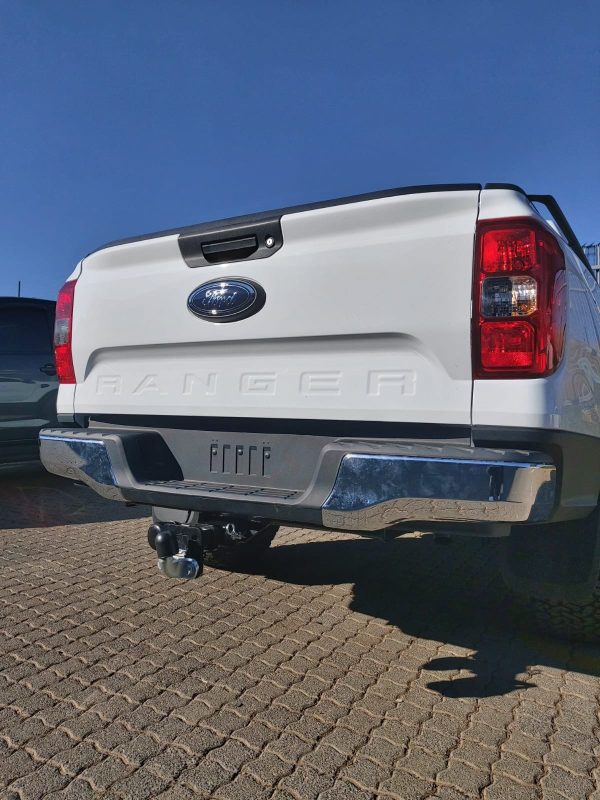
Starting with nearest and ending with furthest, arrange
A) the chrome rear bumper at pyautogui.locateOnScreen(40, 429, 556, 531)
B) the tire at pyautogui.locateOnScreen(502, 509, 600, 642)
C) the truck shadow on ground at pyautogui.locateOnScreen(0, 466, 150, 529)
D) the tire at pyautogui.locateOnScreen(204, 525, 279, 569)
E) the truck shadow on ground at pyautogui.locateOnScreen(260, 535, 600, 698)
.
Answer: the chrome rear bumper at pyautogui.locateOnScreen(40, 429, 556, 531)
the tire at pyautogui.locateOnScreen(502, 509, 600, 642)
the truck shadow on ground at pyautogui.locateOnScreen(260, 535, 600, 698)
the tire at pyautogui.locateOnScreen(204, 525, 279, 569)
the truck shadow on ground at pyautogui.locateOnScreen(0, 466, 150, 529)

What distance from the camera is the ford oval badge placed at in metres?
2.59

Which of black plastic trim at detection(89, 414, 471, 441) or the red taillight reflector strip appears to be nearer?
the red taillight reflector strip

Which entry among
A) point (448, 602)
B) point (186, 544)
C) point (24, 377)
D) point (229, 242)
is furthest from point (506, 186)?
A: point (24, 377)

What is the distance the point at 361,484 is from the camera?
2227mm

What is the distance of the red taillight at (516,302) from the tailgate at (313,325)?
0.05 meters

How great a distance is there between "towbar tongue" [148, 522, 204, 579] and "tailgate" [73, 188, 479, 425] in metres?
0.50

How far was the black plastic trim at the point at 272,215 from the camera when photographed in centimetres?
227

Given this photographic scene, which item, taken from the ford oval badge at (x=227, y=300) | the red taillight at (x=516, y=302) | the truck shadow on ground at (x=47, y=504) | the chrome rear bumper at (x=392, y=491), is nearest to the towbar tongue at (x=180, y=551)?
the chrome rear bumper at (x=392, y=491)

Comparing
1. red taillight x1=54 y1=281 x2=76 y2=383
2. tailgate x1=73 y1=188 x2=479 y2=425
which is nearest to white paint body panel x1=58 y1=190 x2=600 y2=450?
tailgate x1=73 y1=188 x2=479 y2=425

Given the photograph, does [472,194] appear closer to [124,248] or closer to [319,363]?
[319,363]

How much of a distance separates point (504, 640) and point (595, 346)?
1.46 meters

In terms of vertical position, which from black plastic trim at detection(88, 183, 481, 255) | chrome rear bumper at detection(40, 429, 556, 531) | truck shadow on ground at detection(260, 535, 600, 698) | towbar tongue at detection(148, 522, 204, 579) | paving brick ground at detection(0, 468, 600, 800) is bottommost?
paving brick ground at detection(0, 468, 600, 800)

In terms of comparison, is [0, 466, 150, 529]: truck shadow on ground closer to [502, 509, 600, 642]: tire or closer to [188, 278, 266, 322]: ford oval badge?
[188, 278, 266, 322]: ford oval badge

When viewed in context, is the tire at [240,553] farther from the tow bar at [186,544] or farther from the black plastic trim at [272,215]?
the black plastic trim at [272,215]
